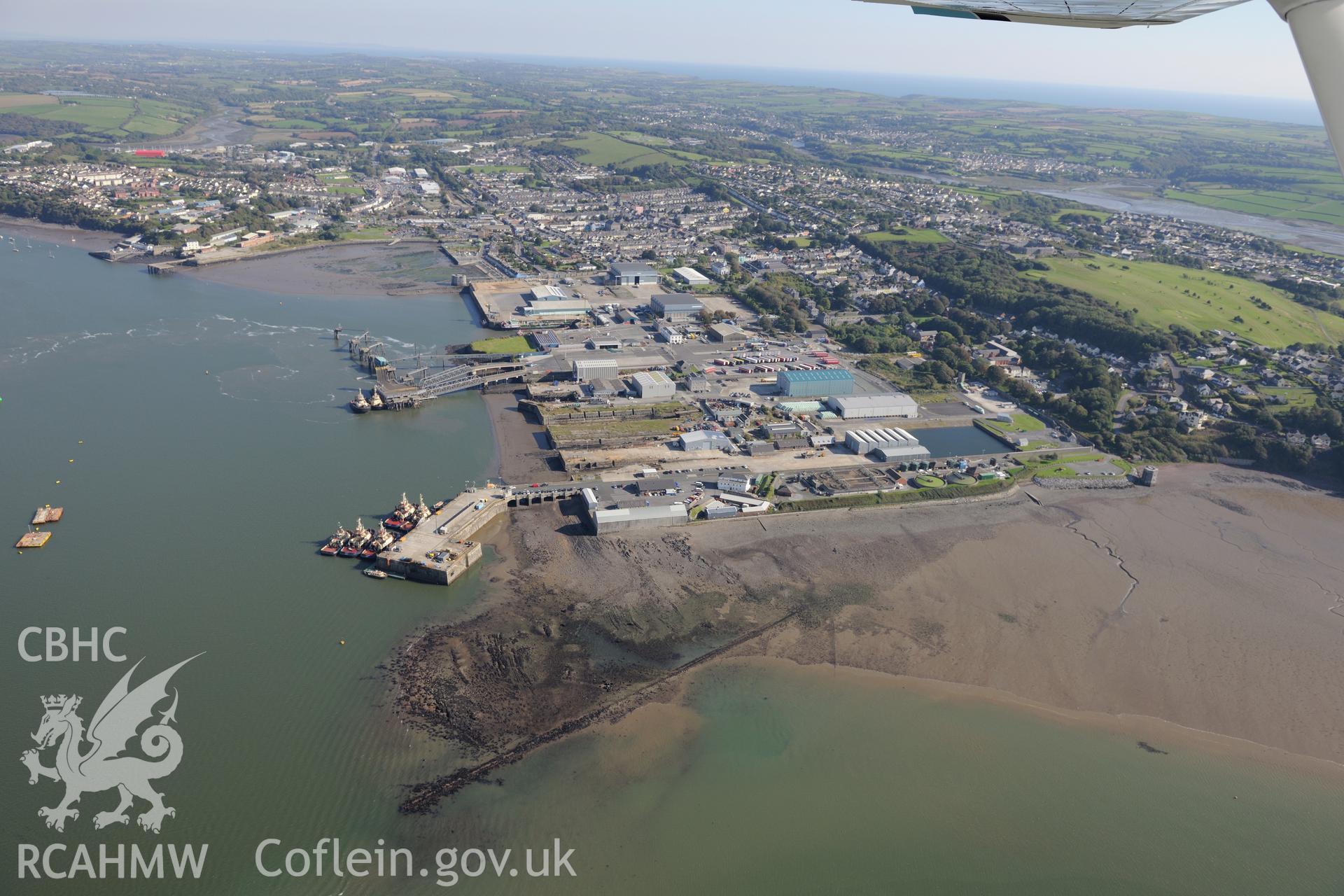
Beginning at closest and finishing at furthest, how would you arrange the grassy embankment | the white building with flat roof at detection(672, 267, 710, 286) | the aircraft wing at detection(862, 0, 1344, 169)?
the aircraft wing at detection(862, 0, 1344, 169), the grassy embankment, the white building with flat roof at detection(672, 267, 710, 286)

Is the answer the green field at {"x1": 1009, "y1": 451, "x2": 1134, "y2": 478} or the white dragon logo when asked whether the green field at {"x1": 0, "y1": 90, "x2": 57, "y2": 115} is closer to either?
the white dragon logo

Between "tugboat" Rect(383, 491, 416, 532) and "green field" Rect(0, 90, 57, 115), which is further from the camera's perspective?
"green field" Rect(0, 90, 57, 115)

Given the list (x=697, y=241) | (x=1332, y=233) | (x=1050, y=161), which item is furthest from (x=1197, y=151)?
(x=697, y=241)

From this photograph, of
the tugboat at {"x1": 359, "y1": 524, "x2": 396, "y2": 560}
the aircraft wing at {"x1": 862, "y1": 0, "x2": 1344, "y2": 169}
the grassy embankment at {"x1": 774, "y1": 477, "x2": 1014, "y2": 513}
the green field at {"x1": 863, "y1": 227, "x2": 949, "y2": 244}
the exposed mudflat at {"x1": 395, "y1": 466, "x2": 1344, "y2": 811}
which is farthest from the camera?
the green field at {"x1": 863, "y1": 227, "x2": 949, "y2": 244}

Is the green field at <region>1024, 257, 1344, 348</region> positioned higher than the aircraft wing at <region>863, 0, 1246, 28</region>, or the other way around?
the aircraft wing at <region>863, 0, 1246, 28</region>

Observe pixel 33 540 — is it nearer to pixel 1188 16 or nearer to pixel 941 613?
pixel 941 613

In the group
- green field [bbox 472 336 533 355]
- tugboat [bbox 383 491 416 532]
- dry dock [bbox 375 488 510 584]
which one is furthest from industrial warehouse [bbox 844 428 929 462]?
green field [bbox 472 336 533 355]

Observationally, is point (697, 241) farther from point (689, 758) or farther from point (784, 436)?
point (689, 758)

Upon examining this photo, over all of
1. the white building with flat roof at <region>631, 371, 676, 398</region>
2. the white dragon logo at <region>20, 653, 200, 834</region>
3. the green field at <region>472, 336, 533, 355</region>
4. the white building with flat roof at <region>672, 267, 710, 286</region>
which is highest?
the white building with flat roof at <region>672, 267, 710, 286</region>
